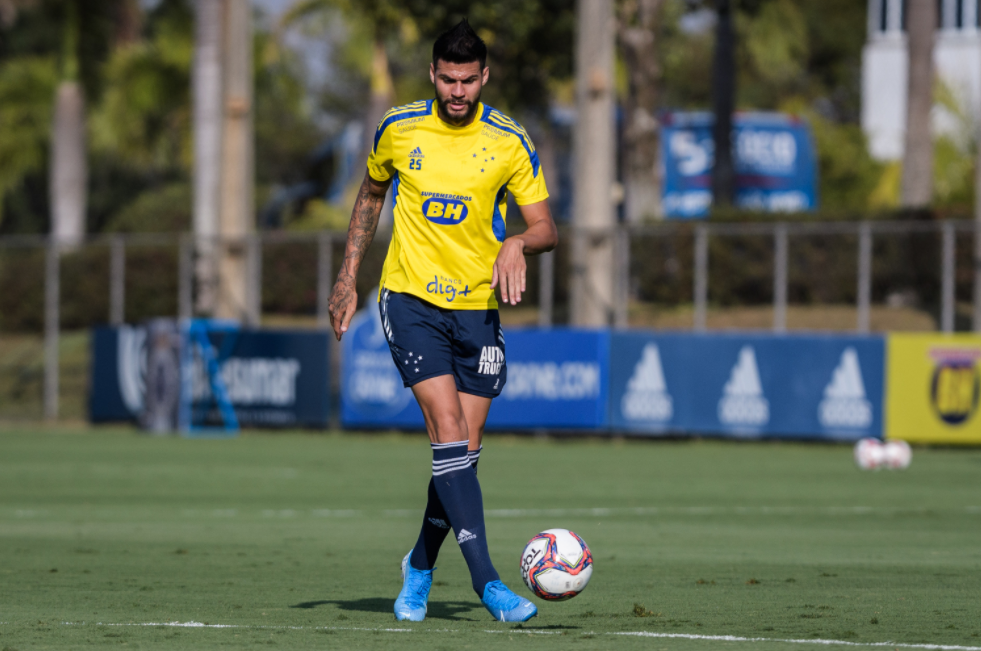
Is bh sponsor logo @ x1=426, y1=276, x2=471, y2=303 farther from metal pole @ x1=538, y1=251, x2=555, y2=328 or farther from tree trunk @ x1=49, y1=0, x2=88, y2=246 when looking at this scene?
tree trunk @ x1=49, y1=0, x2=88, y2=246

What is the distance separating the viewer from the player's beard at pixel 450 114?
20.5 ft

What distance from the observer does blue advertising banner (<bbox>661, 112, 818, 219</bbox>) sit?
3353 cm

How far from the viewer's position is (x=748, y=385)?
782 inches

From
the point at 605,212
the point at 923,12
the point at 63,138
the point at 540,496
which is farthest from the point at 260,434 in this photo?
the point at 63,138

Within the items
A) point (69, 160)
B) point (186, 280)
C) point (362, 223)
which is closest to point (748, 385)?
point (186, 280)

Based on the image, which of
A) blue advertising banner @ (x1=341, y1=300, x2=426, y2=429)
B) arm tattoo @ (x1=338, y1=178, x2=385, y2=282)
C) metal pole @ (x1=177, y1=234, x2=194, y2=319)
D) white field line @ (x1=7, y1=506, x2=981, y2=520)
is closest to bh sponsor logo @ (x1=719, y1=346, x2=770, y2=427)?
blue advertising banner @ (x1=341, y1=300, x2=426, y2=429)

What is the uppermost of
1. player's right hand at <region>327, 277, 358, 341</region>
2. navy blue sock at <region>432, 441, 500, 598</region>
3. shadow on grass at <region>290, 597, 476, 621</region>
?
player's right hand at <region>327, 277, 358, 341</region>

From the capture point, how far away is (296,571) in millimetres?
8227

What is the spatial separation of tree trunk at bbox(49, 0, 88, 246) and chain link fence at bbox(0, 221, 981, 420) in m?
7.41

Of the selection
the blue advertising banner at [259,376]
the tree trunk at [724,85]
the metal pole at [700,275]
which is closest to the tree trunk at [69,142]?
the blue advertising banner at [259,376]

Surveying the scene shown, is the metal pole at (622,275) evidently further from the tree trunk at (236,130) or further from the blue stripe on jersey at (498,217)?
the blue stripe on jersey at (498,217)

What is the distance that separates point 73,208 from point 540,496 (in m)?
27.0

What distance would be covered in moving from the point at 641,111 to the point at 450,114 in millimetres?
24136

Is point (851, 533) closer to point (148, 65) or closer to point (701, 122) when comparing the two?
point (701, 122)
